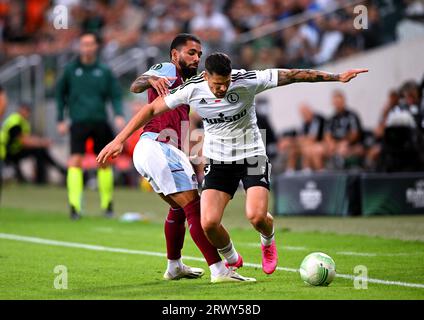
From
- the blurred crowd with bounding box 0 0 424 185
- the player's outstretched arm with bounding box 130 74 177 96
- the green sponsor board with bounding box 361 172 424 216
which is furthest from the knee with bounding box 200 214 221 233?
the green sponsor board with bounding box 361 172 424 216

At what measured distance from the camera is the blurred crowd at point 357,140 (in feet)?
53.4

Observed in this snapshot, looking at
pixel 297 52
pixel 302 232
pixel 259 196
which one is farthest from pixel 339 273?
pixel 297 52

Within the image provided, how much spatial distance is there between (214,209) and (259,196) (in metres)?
0.41

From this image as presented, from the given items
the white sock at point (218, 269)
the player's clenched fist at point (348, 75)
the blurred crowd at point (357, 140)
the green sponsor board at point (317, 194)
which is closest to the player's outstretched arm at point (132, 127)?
the white sock at point (218, 269)

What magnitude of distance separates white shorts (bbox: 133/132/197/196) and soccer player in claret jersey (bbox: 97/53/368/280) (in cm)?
20

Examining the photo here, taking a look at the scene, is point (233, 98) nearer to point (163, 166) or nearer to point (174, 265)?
point (163, 166)

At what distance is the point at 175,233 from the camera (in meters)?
8.95

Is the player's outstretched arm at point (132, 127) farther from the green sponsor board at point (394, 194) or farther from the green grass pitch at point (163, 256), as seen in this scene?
the green sponsor board at point (394, 194)

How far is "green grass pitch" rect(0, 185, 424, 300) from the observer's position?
7.71 metres

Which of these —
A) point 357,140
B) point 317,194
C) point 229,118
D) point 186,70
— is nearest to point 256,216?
point 229,118

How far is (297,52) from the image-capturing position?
821 inches

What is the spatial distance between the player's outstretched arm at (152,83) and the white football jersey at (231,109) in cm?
17

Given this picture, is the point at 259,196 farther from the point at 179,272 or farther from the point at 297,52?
the point at 297,52

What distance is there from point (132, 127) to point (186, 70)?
3.53 feet
